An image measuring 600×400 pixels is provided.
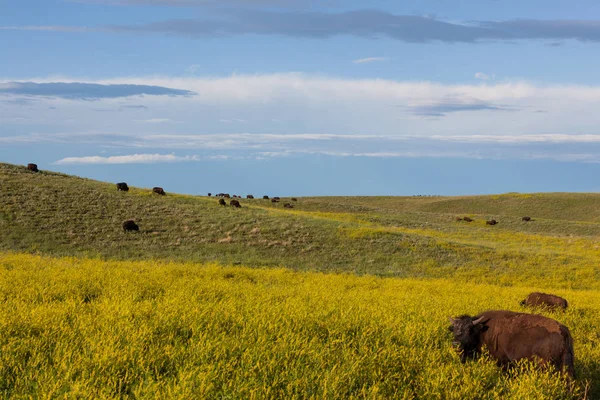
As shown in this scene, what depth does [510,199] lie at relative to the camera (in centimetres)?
10231

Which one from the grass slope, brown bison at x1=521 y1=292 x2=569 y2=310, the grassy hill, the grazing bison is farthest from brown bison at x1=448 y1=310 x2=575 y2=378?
the grazing bison

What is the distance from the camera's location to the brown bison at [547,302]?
15.2 m

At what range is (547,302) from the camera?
15.5 metres

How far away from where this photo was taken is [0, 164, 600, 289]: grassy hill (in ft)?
99.7

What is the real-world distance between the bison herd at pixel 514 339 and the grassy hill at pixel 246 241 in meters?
19.6

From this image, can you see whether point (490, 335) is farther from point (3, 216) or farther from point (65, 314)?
point (3, 216)

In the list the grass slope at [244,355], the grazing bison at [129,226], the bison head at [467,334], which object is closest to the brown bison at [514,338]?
the bison head at [467,334]

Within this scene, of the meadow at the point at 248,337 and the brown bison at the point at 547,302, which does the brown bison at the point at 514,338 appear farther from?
the brown bison at the point at 547,302

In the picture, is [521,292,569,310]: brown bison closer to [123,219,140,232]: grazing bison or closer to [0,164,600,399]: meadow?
[0,164,600,399]: meadow

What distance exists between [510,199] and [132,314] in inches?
4126

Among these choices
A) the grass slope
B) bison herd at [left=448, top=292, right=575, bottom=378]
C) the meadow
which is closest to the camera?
the grass slope

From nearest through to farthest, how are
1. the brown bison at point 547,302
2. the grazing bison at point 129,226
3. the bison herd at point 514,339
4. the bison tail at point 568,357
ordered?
the bison tail at point 568,357
the bison herd at point 514,339
the brown bison at point 547,302
the grazing bison at point 129,226

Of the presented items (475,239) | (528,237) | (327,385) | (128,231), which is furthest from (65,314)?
(528,237)

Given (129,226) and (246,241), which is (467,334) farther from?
(129,226)
